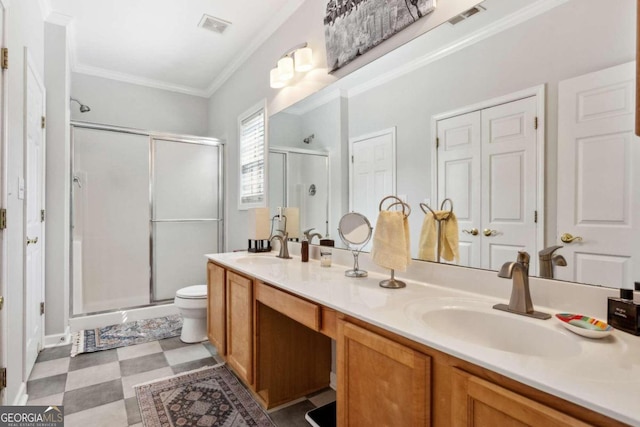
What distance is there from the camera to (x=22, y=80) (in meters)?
1.79

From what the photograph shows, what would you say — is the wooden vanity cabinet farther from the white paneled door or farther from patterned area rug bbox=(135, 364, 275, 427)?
patterned area rug bbox=(135, 364, 275, 427)

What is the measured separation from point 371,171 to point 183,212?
8.44ft

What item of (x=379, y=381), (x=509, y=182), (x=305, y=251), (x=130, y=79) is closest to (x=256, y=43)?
(x=130, y=79)

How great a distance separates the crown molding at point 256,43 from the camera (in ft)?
8.15

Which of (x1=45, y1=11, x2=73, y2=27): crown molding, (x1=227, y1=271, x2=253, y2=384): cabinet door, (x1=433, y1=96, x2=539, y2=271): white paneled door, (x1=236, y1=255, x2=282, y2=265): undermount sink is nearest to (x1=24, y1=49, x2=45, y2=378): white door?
(x1=45, y1=11, x2=73, y2=27): crown molding

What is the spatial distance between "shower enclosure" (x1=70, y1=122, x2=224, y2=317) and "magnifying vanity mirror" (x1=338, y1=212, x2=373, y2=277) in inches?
94.2

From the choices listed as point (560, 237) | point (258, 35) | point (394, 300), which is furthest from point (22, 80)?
point (560, 237)

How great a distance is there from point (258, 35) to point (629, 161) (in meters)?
2.80

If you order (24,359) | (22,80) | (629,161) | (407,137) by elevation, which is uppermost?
(22,80)

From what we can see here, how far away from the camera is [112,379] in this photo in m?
2.17

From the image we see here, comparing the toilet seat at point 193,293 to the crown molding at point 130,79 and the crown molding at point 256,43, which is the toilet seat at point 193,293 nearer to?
the crown molding at point 256,43

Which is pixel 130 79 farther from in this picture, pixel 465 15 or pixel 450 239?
pixel 450 239

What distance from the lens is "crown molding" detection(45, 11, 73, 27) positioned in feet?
8.63

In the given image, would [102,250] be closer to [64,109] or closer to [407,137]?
[64,109]
